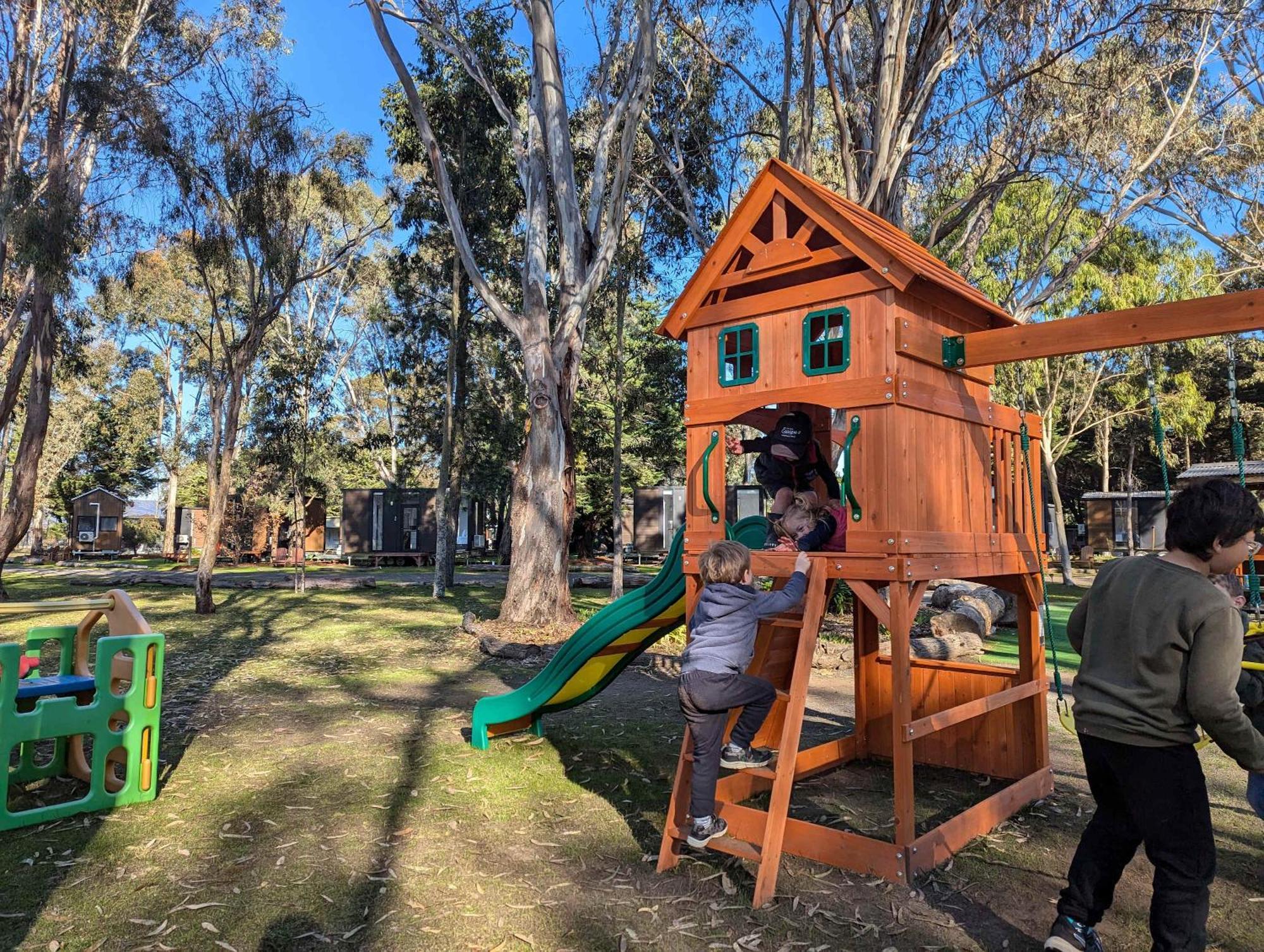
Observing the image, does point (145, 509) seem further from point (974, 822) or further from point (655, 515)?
point (974, 822)

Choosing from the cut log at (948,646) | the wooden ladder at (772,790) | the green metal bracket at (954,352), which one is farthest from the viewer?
the cut log at (948,646)

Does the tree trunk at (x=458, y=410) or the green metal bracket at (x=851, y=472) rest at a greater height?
the tree trunk at (x=458, y=410)

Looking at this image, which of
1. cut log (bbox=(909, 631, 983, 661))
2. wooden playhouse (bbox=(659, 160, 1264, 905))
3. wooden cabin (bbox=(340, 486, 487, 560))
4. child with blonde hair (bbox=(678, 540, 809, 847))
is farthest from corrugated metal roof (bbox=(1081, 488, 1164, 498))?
child with blonde hair (bbox=(678, 540, 809, 847))

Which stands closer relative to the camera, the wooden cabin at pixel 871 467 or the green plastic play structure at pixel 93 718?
the wooden cabin at pixel 871 467

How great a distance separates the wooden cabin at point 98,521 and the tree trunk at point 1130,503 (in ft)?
154

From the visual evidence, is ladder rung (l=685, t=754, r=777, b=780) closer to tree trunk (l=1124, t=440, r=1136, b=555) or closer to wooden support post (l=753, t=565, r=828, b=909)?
wooden support post (l=753, t=565, r=828, b=909)

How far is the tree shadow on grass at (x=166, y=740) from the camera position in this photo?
3.88m

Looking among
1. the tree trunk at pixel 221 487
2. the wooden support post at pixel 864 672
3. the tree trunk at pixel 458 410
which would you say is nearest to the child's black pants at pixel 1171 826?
the wooden support post at pixel 864 672

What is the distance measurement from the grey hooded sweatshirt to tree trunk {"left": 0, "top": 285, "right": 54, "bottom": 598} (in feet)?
58.3

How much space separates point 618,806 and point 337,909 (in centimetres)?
199

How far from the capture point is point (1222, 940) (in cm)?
357

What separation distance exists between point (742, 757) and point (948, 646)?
25.8 ft

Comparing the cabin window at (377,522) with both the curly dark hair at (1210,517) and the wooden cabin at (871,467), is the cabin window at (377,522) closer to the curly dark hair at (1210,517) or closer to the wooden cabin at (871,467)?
the wooden cabin at (871,467)

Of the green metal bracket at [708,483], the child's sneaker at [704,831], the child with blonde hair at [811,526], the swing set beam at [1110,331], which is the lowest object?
the child's sneaker at [704,831]
